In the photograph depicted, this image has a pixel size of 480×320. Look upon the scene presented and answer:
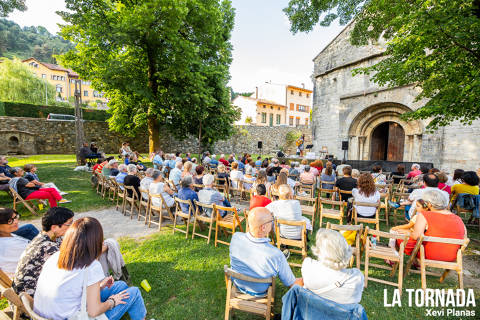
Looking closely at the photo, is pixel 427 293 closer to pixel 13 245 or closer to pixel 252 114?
pixel 13 245

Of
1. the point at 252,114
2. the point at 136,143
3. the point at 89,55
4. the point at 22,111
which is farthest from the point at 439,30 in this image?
the point at 252,114

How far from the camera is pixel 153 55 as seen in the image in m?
12.8

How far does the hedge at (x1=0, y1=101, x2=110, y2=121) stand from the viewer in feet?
62.2

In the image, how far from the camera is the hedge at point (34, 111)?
62.2 ft

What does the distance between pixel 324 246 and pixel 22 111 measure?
2738 cm

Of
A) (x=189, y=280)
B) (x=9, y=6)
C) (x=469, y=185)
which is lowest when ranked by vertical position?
(x=189, y=280)

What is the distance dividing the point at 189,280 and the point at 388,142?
15.1m

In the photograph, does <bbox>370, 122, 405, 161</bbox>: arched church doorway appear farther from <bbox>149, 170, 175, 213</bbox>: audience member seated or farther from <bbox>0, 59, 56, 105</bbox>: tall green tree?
<bbox>0, 59, 56, 105</bbox>: tall green tree

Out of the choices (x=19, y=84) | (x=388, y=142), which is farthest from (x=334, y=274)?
(x=19, y=84)

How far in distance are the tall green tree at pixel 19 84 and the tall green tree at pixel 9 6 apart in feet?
73.0

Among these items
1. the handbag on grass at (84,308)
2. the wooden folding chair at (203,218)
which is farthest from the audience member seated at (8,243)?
the wooden folding chair at (203,218)

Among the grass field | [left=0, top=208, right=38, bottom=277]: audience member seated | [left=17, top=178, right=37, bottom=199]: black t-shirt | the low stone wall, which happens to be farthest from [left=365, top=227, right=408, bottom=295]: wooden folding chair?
the low stone wall

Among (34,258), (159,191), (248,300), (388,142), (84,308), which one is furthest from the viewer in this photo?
(388,142)

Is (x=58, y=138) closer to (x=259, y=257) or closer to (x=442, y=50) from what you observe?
(x=259, y=257)
